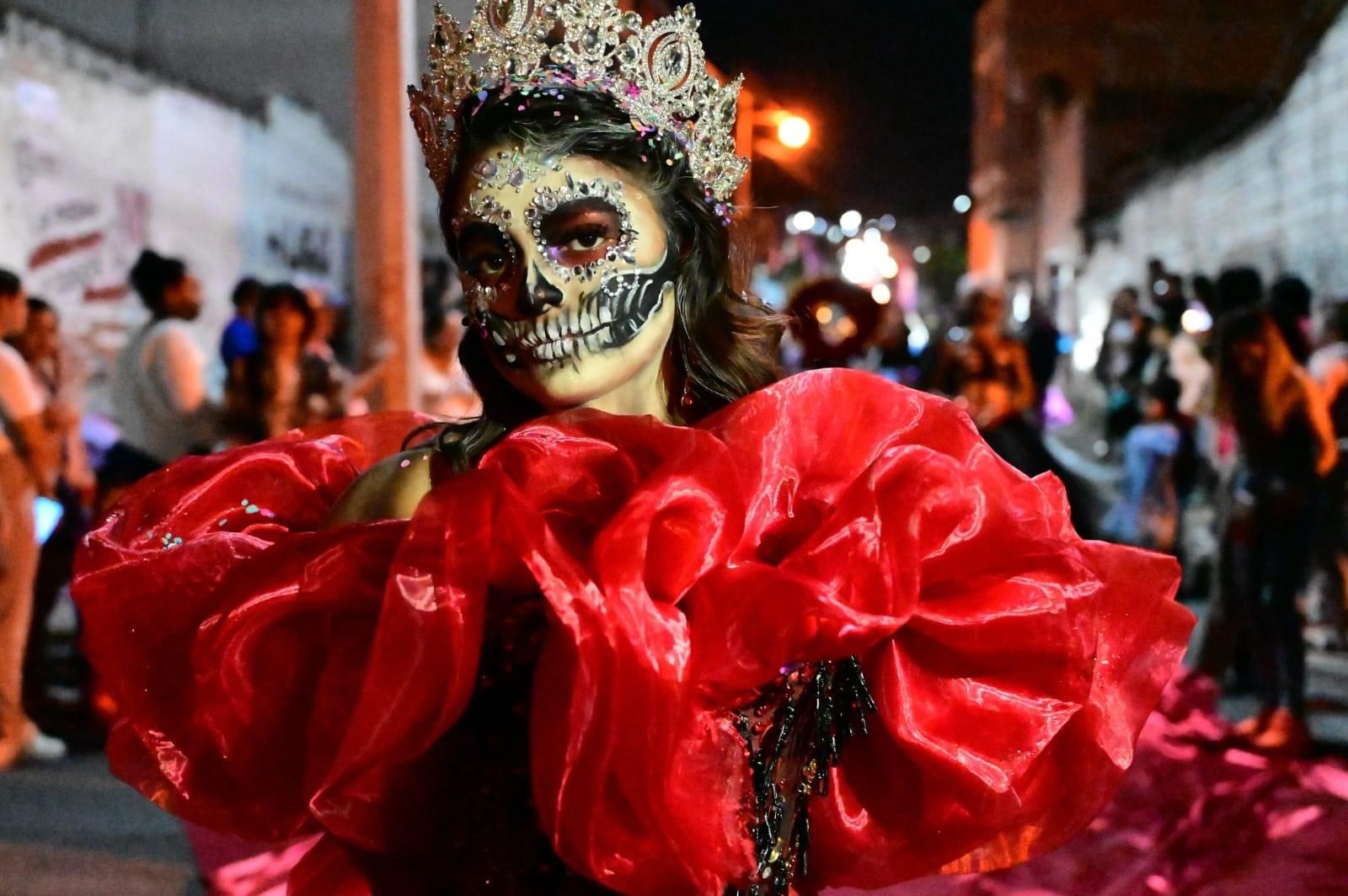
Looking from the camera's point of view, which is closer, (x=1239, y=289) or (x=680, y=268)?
(x=680, y=268)

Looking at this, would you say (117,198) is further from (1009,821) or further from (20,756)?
(1009,821)

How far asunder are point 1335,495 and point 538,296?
448 cm

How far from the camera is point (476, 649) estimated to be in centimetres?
126

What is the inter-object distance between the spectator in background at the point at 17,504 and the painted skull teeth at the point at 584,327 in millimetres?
3544

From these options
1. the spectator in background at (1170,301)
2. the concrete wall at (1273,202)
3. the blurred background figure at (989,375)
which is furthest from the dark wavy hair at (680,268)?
the spectator in background at (1170,301)

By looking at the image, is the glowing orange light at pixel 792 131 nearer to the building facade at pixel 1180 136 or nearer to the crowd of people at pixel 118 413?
the crowd of people at pixel 118 413

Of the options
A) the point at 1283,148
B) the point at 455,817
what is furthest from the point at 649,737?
the point at 1283,148

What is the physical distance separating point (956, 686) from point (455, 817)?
549 mm

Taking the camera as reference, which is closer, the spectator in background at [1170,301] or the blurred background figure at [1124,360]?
the spectator in background at [1170,301]

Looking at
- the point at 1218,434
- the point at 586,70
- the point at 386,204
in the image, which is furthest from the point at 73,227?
the point at 586,70

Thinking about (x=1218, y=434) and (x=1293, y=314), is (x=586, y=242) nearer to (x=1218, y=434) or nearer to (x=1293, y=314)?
(x=1293, y=314)

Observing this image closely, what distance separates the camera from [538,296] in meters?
1.49

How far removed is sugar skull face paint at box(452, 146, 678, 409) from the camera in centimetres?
150

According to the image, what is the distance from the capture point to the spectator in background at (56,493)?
4.83 metres
